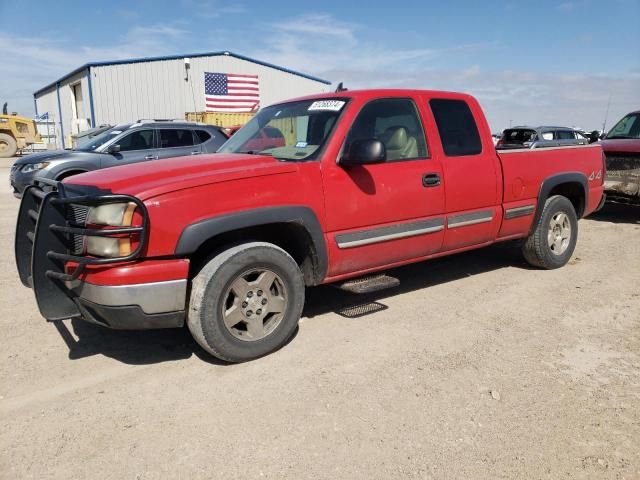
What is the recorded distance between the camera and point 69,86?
27.4m

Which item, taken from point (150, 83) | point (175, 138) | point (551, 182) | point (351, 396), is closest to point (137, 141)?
point (175, 138)

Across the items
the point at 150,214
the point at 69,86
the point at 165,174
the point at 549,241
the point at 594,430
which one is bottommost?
the point at 594,430

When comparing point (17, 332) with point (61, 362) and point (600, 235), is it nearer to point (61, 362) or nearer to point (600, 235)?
point (61, 362)

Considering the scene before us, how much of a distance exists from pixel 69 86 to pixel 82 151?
20.8m

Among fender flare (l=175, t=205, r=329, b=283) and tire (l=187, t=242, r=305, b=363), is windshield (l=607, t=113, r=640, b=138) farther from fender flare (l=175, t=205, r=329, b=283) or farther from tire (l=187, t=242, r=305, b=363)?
tire (l=187, t=242, r=305, b=363)

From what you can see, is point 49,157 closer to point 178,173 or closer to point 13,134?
point 178,173

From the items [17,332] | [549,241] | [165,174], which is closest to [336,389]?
[165,174]

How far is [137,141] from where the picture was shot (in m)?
9.98

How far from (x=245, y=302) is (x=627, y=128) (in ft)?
29.8

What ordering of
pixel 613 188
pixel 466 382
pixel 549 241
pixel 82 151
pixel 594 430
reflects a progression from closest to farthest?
pixel 594 430 → pixel 466 382 → pixel 549 241 → pixel 613 188 → pixel 82 151

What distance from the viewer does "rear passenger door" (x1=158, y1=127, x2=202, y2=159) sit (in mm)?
10031

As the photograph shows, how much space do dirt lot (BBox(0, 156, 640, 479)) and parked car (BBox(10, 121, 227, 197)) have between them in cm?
560

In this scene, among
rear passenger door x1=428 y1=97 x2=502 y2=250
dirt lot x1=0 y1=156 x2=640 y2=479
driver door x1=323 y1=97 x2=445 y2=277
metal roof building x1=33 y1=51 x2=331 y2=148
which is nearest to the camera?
dirt lot x1=0 y1=156 x2=640 y2=479

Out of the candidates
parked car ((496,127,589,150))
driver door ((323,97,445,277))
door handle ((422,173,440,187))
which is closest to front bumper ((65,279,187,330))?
driver door ((323,97,445,277))
